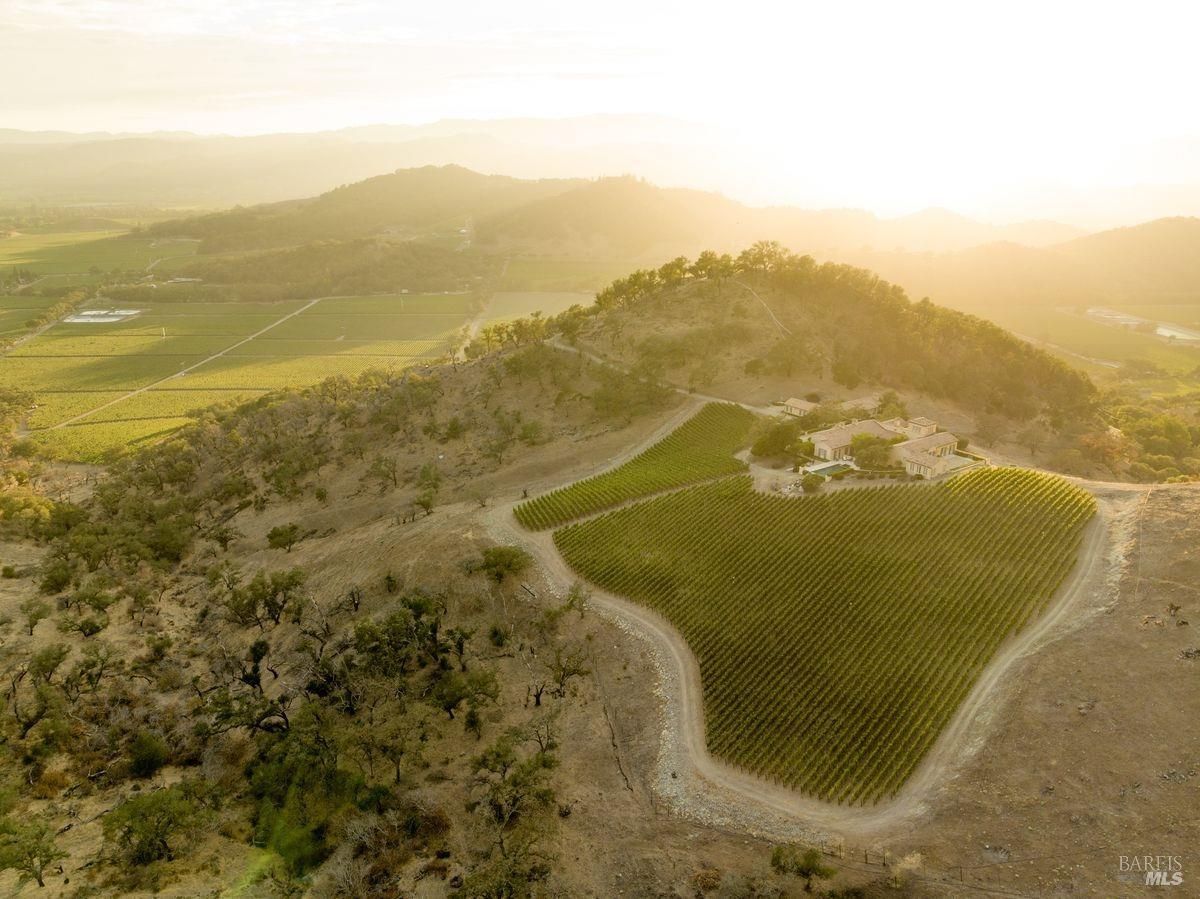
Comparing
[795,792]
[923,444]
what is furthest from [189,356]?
[795,792]

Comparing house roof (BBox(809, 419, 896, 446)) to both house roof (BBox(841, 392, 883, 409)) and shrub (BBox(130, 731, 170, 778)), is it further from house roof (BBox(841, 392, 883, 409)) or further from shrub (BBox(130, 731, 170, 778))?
shrub (BBox(130, 731, 170, 778))

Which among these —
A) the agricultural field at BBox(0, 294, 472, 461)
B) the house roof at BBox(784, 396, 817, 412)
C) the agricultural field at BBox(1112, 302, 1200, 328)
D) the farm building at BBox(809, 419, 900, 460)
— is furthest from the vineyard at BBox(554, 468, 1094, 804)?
the agricultural field at BBox(1112, 302, 1200, 328)

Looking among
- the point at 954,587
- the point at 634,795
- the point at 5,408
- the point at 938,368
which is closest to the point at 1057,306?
the point at 938,368

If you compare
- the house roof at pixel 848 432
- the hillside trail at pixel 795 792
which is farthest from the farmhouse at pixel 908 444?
the hillside trail at pixel 795 792

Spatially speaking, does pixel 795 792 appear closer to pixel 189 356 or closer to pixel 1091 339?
pixel 189 356

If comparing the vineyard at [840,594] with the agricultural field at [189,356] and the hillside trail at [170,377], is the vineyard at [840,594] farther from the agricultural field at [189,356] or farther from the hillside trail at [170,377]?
the hillside trail at [170,377]
